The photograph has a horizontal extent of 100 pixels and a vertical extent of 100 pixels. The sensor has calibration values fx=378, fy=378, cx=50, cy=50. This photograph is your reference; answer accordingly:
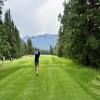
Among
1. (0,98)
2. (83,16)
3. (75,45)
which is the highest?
(83,16)

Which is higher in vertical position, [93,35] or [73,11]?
[73,11]

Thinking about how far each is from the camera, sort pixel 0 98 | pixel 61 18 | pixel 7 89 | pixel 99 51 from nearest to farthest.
→ pixel 0 98, pixel 7 89, pixel 99 51, pixel 61 18

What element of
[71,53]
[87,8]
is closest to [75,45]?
[71,53]

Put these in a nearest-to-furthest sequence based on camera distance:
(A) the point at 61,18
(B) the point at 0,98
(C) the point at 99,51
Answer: (B) the point at 0,98, (C) the point at 99,51, (A) the point at 61,18

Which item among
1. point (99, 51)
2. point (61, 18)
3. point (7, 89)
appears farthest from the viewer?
point (61, 18)

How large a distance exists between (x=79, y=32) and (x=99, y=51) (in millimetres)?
3904

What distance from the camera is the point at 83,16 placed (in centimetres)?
5366

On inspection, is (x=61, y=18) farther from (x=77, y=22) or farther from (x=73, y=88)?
(x=73, y=88)

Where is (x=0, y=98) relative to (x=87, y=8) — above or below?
below

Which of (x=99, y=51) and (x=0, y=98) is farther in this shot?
(x=99, y=51)

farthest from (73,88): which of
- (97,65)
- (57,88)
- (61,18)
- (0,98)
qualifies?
(61,18)

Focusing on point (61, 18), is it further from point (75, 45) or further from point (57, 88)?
point (57, 88)

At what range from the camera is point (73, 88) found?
2253 cm

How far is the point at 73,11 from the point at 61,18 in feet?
113
